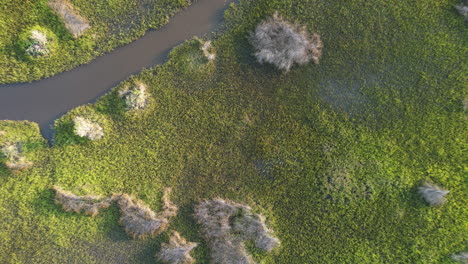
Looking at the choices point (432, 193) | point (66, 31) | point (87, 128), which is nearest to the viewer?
point (432, 193)

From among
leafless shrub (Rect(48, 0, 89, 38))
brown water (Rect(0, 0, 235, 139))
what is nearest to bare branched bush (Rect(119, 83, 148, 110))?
brown water (Rect(0, 0, 235, 139))

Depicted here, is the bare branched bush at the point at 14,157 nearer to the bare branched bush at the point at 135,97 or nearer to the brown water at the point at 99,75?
the brown water at the point at 99,75

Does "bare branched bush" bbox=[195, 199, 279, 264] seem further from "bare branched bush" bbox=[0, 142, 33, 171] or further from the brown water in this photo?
"bare branched bush" bbox=[0, 142, 33, 171]

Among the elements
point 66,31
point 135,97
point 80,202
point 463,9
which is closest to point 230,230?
point 80,202

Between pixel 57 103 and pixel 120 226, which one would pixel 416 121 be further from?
pixel 57 103

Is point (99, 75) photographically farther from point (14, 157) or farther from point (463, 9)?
point (463, 9)

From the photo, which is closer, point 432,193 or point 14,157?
point 432,193
